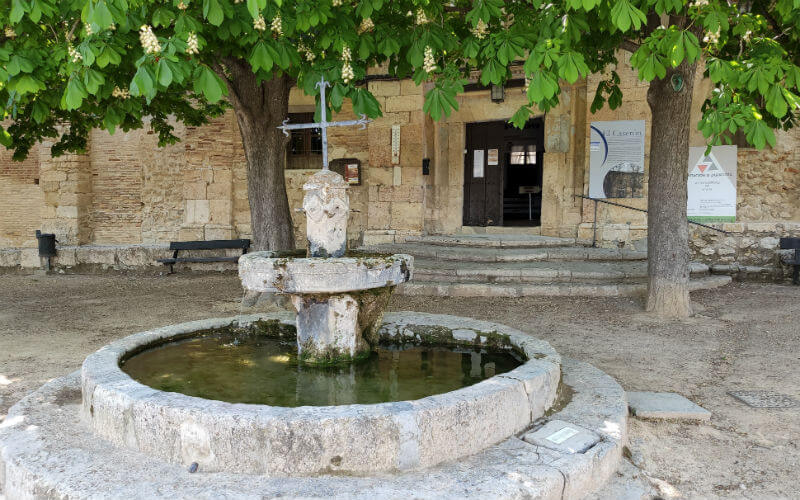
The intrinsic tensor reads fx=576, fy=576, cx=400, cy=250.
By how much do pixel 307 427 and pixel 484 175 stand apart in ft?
31.3

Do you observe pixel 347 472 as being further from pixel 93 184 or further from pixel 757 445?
pixel 93 184

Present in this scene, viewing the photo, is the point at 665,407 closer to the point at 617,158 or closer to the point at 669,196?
the point at 669,196

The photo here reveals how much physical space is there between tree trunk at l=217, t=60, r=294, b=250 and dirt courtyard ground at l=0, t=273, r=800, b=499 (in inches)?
41.7

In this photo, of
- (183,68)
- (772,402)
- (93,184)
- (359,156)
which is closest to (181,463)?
(183,68)

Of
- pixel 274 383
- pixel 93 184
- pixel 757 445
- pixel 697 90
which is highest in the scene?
pixel 697 90

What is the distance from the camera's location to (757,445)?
122 inches

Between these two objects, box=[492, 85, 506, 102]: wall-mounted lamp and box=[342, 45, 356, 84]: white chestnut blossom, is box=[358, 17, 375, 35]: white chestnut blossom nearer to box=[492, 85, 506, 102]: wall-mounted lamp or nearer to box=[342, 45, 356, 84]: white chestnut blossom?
box=[342, 45, 356, 84]: white chestnut blossom

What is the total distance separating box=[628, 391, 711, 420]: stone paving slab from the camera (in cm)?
342

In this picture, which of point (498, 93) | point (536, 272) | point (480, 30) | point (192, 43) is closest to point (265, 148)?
point (192, 43)

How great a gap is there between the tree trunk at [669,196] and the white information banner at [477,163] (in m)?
5.21

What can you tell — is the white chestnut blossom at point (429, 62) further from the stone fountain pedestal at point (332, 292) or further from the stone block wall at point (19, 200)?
the stone block wall at point (19, 200)

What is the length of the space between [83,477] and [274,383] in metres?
1.13

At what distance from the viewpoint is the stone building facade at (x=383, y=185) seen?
30.8ft

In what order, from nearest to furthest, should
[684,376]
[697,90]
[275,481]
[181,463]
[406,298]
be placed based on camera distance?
[275,481], [181,463], [684,376], [406,298], [697,90]
